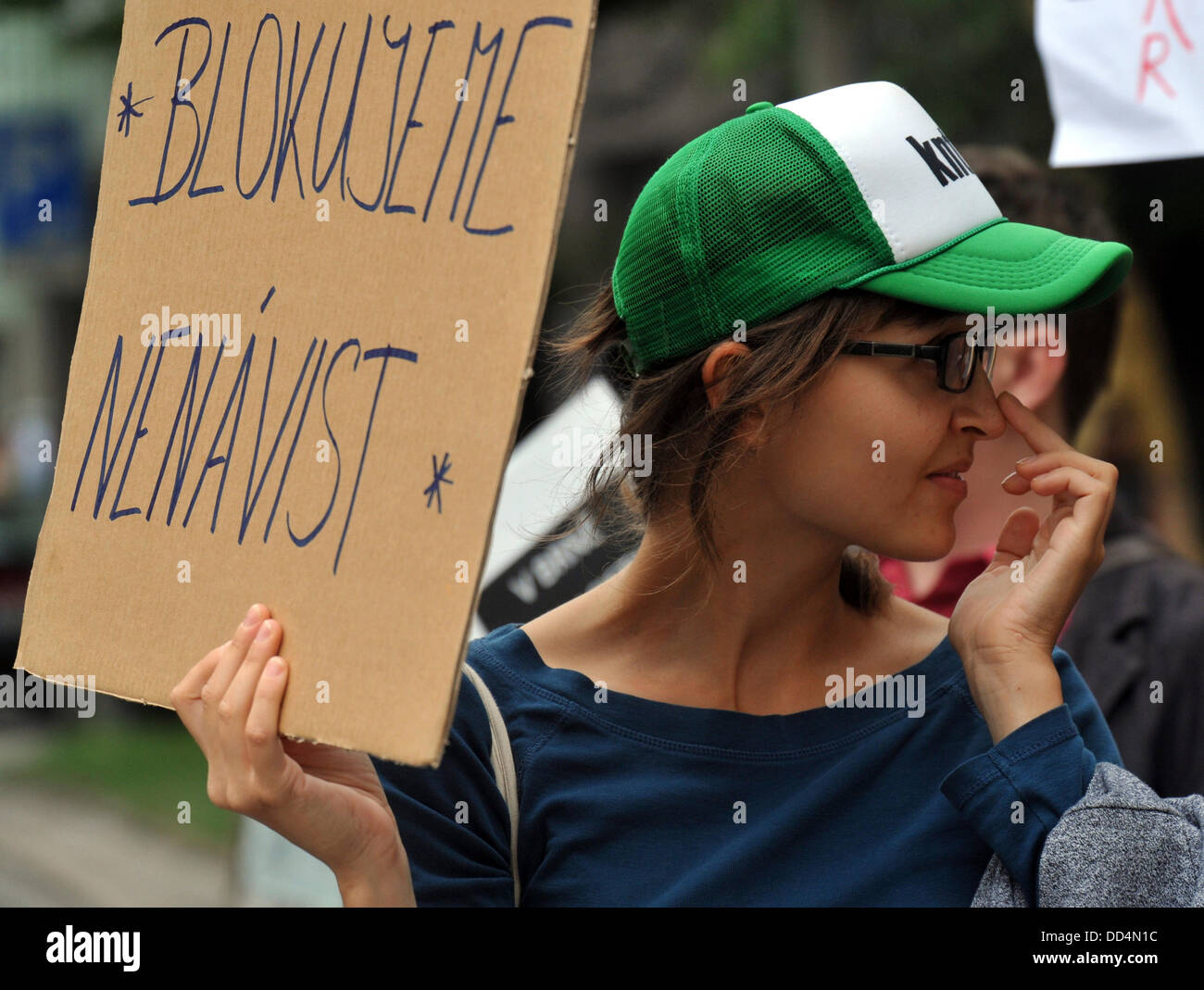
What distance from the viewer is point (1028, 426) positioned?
6.20 feet

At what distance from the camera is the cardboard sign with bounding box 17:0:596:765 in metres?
1.40

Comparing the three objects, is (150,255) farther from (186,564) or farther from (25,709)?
(25,709)

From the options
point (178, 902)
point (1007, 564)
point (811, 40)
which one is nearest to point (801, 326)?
point (1007, 564)

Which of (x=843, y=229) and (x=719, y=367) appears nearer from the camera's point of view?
(x=843, y=229)

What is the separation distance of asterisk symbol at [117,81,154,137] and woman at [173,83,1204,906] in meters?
0.62

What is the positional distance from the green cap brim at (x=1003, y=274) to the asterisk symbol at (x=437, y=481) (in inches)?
22.8

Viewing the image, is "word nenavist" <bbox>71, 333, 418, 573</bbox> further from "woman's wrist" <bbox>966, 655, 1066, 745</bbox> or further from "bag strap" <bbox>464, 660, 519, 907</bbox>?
"woman's wrist" <bbox>966, 655, 1066, 745</bbox>

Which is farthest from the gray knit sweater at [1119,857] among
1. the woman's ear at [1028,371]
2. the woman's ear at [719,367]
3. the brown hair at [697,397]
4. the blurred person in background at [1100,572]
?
the woman's ear at [1028,371]

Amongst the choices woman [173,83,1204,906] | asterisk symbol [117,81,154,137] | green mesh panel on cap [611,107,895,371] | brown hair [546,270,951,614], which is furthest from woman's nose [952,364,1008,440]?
asterisk symbol [117,81,154,137]

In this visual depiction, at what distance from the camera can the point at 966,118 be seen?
246 inches

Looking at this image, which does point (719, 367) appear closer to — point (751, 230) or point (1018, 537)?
point (751, 230)

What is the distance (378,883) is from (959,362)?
3.01 feet

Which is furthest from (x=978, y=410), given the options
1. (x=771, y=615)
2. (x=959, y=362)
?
(x=771, y=615)

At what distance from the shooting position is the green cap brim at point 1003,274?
1670mm
